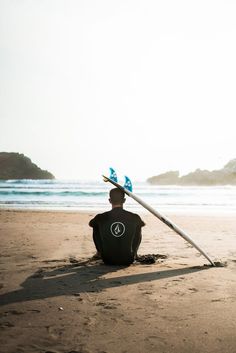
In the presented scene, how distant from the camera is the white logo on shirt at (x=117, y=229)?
17.8 feet

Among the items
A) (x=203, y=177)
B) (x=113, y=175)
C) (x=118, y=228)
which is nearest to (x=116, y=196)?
(x=113, y=175)

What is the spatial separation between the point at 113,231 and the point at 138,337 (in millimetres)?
2422

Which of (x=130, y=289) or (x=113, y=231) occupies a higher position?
(x=113, y=231)

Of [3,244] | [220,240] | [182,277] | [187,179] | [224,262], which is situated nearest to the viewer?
[182,277]

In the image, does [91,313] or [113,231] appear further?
[113,231]

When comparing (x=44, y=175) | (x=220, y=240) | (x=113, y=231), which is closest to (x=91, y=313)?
(x=113, y=231)

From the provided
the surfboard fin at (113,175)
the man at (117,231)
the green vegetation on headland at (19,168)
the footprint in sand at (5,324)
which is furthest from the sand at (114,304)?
the green vegetation on headland at (19,168)

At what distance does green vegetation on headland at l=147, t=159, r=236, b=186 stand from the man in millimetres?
104626

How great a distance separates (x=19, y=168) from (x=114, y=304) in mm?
182194

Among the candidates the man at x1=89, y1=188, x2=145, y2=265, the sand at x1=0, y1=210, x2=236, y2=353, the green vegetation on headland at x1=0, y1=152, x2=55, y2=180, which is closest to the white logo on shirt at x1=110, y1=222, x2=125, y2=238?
the man at x1=89, y1=188, x2=145, y2=265

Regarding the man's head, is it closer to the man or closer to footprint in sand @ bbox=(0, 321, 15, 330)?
the man

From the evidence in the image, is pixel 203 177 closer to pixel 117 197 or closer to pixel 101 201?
pixel 101 201

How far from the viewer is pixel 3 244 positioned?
26.7 ft

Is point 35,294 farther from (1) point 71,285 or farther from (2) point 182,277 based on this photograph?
(2) point 182,277
